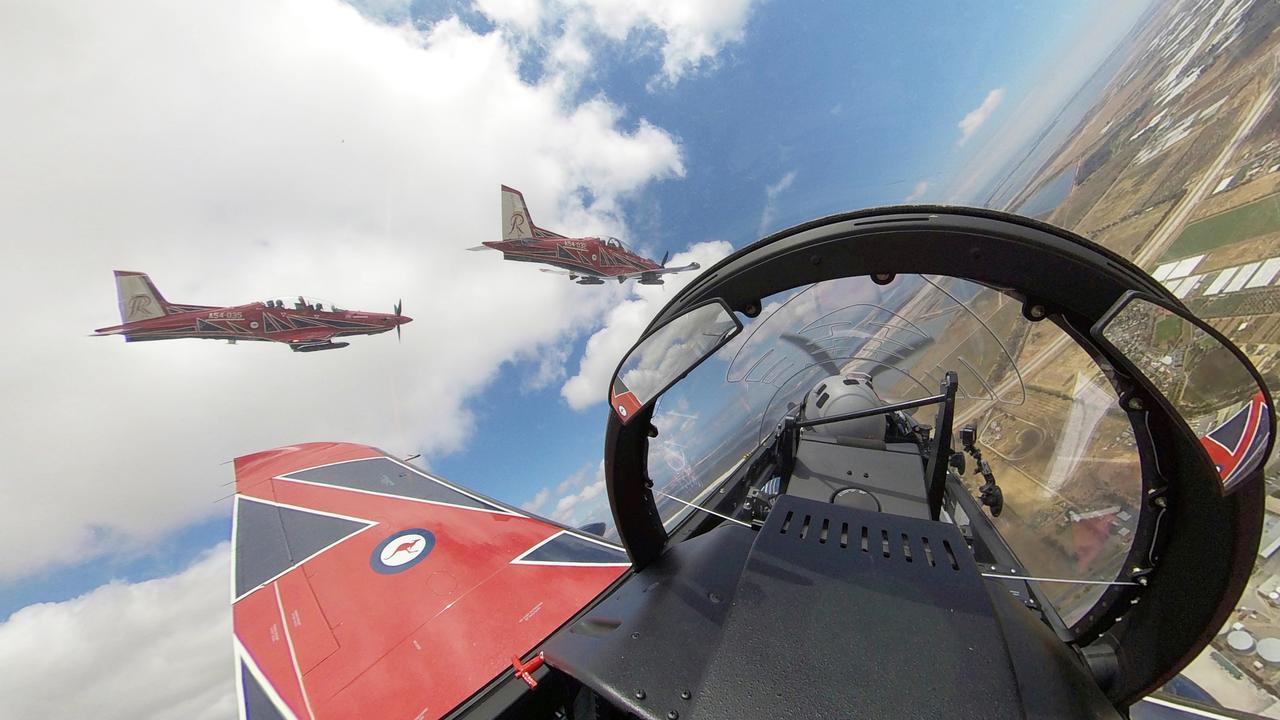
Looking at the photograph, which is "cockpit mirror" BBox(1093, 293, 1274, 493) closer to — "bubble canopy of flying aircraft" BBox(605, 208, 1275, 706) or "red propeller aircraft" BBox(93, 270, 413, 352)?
"bubble canopy of flying aircraft" BBox(605, 208, 1275, 706)

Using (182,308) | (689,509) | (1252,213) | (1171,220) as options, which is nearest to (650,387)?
(689,509)

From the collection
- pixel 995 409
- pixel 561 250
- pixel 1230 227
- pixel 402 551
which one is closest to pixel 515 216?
pixel 561 250

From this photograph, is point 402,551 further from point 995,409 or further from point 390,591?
point 995,409

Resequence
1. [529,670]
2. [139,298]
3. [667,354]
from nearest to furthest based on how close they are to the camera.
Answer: [667,354]
[529,670]
[139,298]

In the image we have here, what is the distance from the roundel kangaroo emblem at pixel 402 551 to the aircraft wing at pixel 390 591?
12 mm

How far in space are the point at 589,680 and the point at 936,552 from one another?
771 mm

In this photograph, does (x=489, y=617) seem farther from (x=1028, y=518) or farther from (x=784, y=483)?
(x=1028, y=518)

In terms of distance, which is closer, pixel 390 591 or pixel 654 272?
pixel 390 591

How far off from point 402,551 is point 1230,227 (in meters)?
18.8

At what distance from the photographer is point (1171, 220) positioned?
13.0m

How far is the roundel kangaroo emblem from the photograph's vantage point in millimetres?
3703

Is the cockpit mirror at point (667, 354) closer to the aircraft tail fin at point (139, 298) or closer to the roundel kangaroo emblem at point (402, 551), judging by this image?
the roundel kangaroo emblem at point (402, 551)

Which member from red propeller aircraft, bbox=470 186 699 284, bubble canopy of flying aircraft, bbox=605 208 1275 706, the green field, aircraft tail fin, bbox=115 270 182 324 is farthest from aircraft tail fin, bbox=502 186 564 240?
the green field

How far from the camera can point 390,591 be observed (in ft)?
11.2
